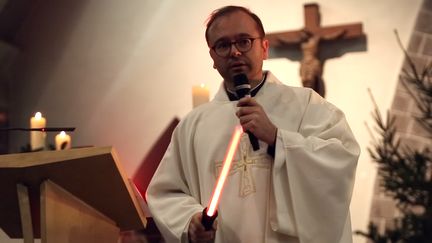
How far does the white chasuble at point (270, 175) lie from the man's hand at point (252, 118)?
0.23ft

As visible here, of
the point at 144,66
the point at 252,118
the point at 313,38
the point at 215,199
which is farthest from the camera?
the point at 144,66

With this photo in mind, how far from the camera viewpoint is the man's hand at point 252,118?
5.74ft

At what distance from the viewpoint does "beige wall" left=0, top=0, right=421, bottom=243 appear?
3455mm

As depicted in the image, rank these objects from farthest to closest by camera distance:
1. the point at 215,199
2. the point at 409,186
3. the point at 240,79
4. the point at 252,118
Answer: the point at 240,79 → the point at 252,118 → the point at 215,199 → the point at 409,186

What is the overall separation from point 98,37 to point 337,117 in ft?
8.94

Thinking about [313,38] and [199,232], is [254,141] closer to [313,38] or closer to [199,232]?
[199,232]

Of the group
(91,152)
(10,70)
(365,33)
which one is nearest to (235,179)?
(91,152)

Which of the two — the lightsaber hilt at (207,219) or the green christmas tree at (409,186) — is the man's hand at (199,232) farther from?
the green christmas tree at (409,186)

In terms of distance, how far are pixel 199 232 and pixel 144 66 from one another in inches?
98.3

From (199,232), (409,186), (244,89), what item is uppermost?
(244,89)

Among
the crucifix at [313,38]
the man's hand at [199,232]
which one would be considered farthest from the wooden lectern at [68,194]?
the crucifix at [313,38]

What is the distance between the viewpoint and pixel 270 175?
1.94 m

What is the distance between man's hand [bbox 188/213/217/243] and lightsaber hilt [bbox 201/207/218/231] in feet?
0.13

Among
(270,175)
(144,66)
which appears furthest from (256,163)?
(144,66)
